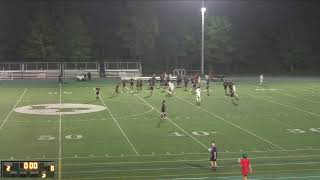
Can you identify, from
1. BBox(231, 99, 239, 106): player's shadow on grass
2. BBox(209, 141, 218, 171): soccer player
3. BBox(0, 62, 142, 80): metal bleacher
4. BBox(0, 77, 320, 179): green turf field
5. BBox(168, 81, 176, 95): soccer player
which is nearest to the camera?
BBox(209, 141, 218, 171): soccer player

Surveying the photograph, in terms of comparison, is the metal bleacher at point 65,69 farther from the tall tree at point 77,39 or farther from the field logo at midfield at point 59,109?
the field logo at midfield at point 59,109

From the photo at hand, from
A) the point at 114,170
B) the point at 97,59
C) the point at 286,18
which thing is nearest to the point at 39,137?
the point at 114,170

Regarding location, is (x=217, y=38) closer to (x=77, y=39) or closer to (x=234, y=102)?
(x=77, y=39)

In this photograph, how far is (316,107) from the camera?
137 ft

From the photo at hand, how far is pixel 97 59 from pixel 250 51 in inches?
920

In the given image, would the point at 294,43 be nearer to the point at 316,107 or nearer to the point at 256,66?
the point at 256,66

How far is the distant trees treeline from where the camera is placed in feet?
268

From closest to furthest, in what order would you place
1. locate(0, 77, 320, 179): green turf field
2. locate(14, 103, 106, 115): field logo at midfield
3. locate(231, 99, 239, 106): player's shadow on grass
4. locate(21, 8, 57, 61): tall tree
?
locate(0, 77, 320, 179): green turf field, locate(14, 103, 106, 115): field logo at midfield, locate(231, 99, 239, 106): player's shadow on grass, locate(21, 8, 57, 61): tall tree

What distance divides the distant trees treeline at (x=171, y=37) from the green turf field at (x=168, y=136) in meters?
33.3

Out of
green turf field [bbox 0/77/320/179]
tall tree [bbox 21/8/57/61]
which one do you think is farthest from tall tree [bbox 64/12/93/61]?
green turf field [bbox 0/77/320/179]

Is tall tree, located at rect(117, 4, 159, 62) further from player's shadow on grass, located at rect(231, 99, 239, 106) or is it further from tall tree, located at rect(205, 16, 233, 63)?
player's shadow on grass, located at rect(231, 99, 239, 106)
